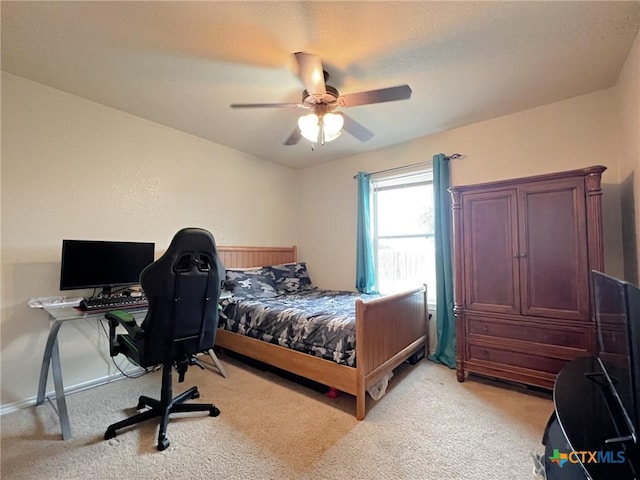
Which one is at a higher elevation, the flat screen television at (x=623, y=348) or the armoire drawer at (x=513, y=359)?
the flat screen television at (x=623, y=348)

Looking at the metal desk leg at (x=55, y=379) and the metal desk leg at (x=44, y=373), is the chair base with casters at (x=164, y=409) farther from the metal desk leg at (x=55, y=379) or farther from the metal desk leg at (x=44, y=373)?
the metal desk leg at (x=44, y=373)

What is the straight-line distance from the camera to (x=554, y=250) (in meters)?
2.25

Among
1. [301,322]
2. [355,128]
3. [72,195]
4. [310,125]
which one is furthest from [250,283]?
[355,128]

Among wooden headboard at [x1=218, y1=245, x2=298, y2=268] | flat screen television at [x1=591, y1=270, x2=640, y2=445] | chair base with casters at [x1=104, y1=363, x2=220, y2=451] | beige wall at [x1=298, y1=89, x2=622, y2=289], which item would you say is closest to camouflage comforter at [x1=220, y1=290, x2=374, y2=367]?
wooden headboard at [x1=218, y1=245, x2=298, y2=268]

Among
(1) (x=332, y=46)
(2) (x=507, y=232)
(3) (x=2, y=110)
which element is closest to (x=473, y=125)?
(2) (x=507, y=232)

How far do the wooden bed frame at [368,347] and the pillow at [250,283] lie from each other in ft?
1.53

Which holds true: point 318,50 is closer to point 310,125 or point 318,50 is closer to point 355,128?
point 310,125

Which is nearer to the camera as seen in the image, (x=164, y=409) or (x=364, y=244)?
(x=164, y=409)

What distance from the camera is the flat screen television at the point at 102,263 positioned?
2.26 metres

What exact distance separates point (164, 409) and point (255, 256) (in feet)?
7.41

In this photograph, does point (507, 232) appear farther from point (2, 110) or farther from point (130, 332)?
point (2, 110)

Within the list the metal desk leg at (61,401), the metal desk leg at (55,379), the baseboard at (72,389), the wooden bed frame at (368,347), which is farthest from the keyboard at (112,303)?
the wooden bed frame at (368,347)

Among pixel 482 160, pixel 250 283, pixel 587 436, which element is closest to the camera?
pixel 587 436

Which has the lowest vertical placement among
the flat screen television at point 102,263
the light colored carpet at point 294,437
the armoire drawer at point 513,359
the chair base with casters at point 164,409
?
the light colored carpet at point 294,437
